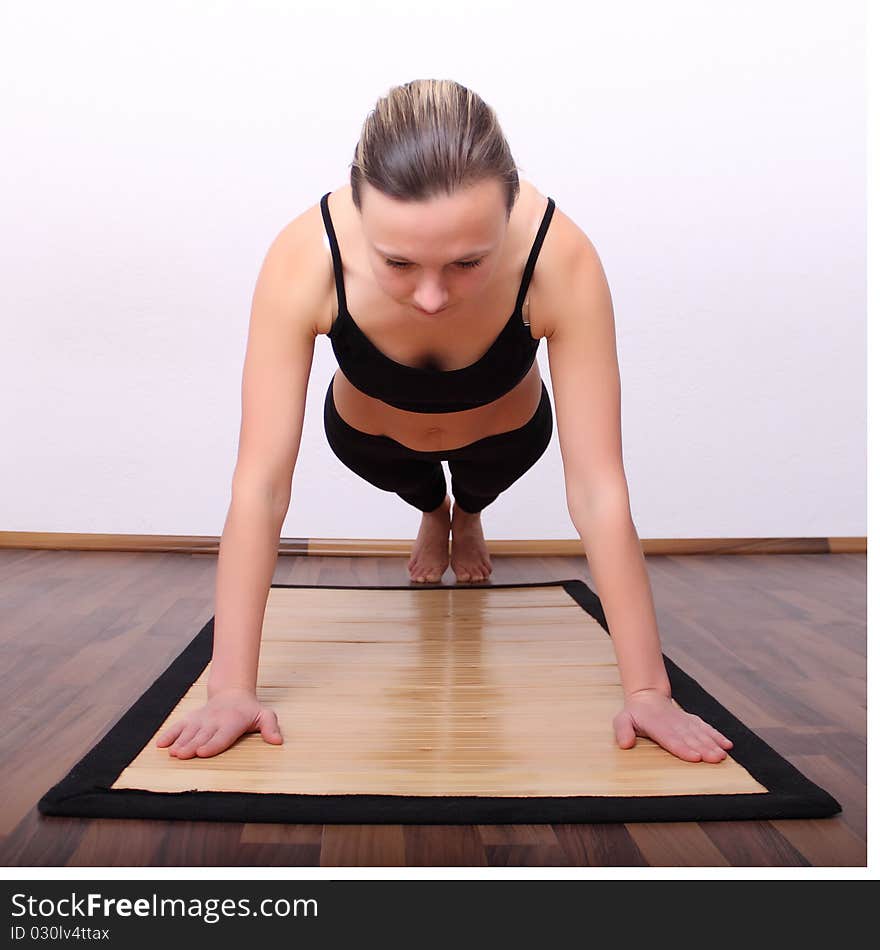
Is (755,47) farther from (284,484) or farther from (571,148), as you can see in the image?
(284,484)

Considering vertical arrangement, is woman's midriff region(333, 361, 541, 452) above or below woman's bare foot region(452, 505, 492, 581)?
above

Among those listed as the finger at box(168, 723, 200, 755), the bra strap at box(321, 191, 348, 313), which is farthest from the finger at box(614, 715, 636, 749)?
the bra strap at box(321, 191, 348, 313)

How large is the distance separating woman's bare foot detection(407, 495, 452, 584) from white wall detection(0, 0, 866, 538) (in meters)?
0.64

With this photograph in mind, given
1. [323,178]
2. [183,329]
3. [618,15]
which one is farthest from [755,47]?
[183,329]

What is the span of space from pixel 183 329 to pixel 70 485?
58 centimetres

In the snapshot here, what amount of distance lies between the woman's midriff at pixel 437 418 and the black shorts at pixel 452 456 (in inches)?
1.0

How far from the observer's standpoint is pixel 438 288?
4.02 feet

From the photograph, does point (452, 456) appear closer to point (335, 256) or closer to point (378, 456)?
point (378, 456)

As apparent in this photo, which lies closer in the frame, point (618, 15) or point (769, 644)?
point (769, 644)

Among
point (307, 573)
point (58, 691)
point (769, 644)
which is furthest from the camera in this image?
point (307, 573)

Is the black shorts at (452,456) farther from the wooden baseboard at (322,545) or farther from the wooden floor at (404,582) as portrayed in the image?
the wooden baseboard at (322,545)

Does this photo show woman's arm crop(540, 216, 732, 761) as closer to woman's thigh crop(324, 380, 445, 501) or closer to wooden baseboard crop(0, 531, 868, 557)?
woman's thigh crop(324, 380, 445, 501)

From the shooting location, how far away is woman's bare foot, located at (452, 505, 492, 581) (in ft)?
8.73
